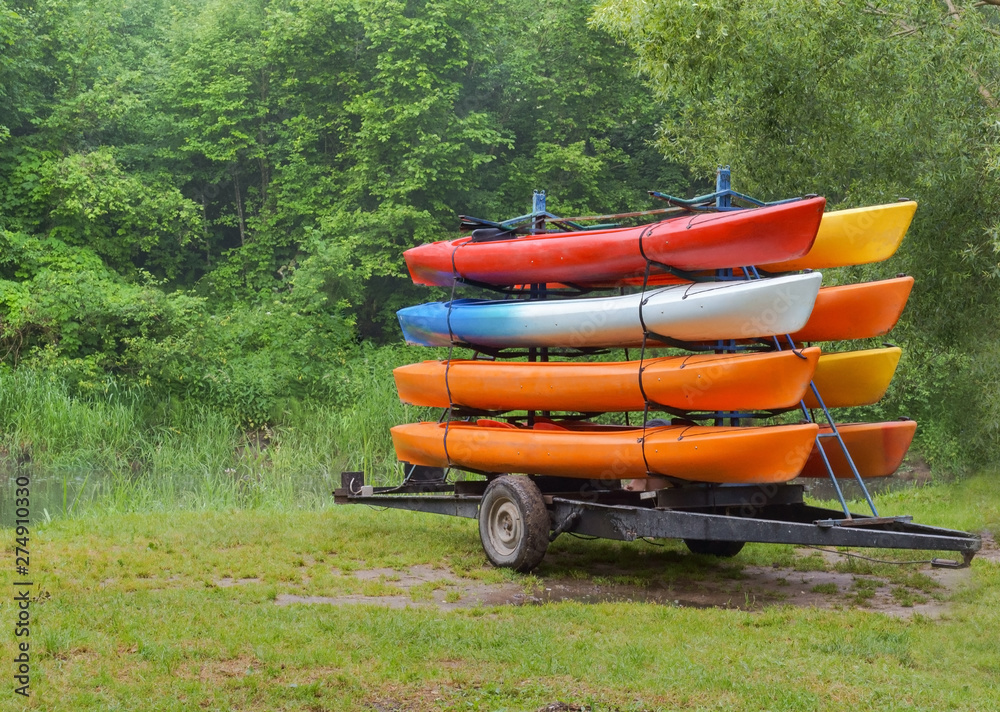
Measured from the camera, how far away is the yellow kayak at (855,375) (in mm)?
7816

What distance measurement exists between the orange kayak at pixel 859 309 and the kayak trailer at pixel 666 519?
4.21 ft

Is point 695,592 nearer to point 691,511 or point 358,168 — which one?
point 691,511

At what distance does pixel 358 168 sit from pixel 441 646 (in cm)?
2145

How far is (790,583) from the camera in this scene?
753cm

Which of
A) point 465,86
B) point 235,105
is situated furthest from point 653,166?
point 235,105

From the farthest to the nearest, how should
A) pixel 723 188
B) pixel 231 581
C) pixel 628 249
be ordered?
1. pixel 723 188
2. pixel 628 249
3. pixel 231 581

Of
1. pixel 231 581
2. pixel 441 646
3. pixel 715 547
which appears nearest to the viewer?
pixel 441 646

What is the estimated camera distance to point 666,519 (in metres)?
6.92

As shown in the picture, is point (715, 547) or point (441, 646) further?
point (715, 547)

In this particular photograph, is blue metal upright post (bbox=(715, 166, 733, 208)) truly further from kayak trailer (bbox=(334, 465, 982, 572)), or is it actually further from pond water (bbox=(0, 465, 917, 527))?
pond water (bbox=(0, 465, 917, 527))

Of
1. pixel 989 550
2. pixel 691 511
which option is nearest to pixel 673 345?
pixel 691 511

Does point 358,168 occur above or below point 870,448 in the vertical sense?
above

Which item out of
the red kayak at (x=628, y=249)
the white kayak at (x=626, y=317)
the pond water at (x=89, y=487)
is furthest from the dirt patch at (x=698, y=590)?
Result: the pond water at (x=89, y=487)

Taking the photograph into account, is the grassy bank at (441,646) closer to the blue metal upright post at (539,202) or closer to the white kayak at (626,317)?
the white kayak at (626,317)
